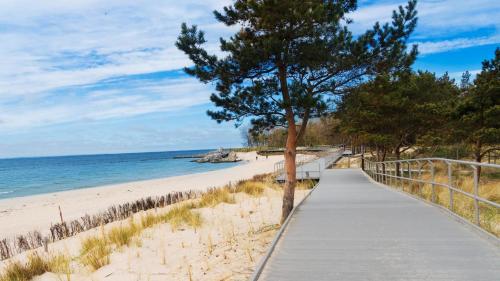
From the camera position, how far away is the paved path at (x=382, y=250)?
13.2ft

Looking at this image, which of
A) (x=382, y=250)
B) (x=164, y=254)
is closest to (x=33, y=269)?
(x=164, y=254)

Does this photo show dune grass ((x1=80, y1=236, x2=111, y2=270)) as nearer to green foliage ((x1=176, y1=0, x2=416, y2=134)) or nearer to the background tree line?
green foliage ((x1=176, y1=0, x2=416, y2=134))

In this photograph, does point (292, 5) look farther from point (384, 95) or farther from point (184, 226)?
point (384, 95)

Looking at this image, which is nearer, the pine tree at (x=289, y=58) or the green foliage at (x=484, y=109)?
the pine tree at (x=289, y=58)

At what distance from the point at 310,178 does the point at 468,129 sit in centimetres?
856

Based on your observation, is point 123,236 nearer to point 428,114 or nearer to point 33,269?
point 33,269

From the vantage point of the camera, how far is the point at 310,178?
2198 centimetres

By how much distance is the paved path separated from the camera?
13.2ft

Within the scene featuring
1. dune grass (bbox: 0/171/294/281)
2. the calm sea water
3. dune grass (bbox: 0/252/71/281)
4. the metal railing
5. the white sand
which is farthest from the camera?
the calm sea water

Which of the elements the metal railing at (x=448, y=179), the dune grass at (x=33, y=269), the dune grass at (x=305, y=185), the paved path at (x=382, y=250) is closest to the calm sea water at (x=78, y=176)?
the dune grass at (x=305, y=185)

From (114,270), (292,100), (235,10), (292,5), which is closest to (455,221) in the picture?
(292,100)

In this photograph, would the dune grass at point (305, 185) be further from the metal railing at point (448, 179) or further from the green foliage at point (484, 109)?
the green foliage at point (484, 109)

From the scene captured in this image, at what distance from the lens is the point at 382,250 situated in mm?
4918

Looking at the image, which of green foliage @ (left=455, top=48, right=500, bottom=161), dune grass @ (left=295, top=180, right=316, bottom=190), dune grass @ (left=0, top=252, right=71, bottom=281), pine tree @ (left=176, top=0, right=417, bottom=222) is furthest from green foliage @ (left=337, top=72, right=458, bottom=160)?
dune grass @ (left=0, top=252, right=71, bottom=281)
